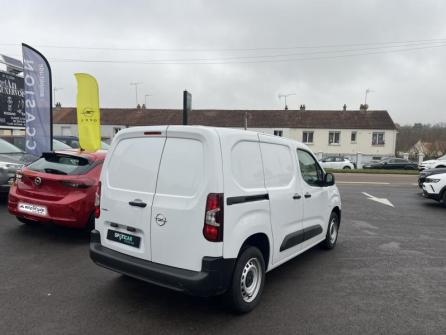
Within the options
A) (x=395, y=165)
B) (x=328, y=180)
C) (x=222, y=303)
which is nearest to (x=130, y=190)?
(x=222, y=303)

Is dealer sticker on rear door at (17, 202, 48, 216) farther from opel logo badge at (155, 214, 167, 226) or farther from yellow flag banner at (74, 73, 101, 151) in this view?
yellow flag banner at (74, 73, 101, 151)

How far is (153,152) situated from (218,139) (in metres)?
0.75

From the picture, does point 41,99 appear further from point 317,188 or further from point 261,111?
point 261,111

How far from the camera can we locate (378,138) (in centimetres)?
3788

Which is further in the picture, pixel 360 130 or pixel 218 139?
pixel 360 130

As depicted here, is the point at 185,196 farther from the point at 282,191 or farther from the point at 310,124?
the point at 310,124

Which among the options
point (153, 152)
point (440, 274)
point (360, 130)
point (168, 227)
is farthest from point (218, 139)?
point (360, 130)

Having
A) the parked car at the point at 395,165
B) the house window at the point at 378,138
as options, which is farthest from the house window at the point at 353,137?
the parked car at the point at 395,165

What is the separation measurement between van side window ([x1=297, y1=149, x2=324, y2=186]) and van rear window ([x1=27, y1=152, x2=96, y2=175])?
3.34 metres

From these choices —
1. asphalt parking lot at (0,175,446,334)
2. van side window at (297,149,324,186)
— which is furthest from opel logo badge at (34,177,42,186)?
van side window at (297,149,324,186)

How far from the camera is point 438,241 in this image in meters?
6.40

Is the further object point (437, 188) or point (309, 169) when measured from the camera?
point (437, 188)

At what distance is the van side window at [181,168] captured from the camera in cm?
315

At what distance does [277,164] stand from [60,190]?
3464 millimetres
